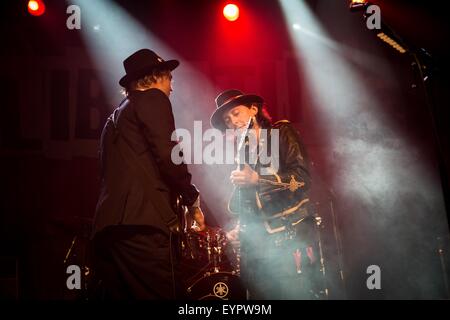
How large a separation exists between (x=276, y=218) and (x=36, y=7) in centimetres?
659

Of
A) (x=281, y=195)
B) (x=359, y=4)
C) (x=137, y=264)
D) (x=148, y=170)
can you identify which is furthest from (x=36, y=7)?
(x=137, y=264)

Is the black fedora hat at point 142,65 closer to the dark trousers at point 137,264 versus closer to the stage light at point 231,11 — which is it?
the dark trousers at point 137,264

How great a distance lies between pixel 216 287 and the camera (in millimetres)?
5219

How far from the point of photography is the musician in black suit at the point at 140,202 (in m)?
2.26

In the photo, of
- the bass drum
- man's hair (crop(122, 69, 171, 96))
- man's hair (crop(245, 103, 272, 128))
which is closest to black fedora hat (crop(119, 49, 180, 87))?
man's hair (crop(122, 69, 171, 96))

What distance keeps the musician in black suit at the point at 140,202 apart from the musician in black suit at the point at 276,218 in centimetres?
63

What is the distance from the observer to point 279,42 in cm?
776

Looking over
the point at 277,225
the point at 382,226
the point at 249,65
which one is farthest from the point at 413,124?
the point at 277,225

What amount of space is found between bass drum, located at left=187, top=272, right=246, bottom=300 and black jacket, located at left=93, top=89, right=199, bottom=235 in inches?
119

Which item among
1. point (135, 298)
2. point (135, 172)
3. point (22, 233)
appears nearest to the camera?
point (135, 298)

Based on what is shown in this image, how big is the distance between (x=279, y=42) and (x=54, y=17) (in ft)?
15.3

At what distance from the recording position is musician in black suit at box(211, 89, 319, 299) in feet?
9.77

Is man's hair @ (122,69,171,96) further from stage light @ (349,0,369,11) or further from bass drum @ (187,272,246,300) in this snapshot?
bass drum @ (187,272,246,300)
